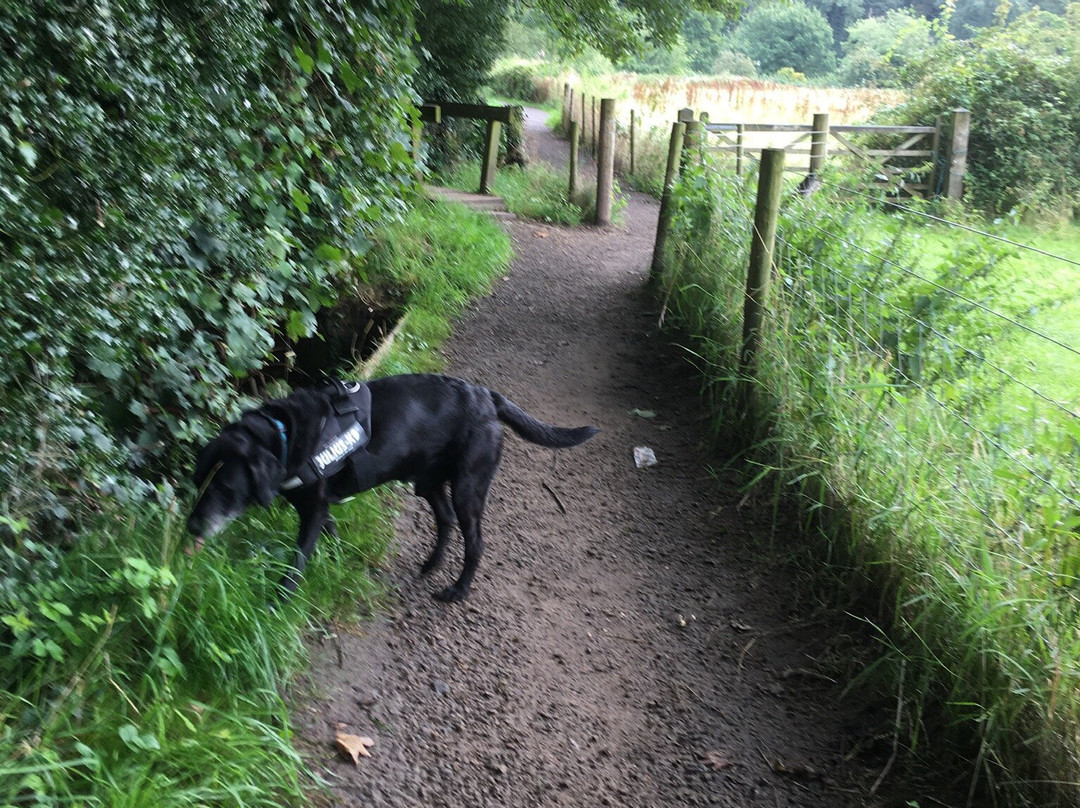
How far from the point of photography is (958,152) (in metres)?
17.0

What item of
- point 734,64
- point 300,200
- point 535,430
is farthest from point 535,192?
point 734,64

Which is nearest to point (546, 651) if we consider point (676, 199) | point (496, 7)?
point (676, 199)

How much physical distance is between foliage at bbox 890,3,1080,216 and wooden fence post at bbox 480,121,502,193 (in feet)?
33.6

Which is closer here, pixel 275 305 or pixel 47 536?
pixel 47 536

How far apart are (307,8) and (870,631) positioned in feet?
14.8

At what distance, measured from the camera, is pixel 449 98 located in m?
16.8

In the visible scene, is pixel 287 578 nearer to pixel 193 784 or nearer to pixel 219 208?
pixel 193 784

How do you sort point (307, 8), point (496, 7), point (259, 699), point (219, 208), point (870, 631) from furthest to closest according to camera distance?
point (496, 7), point (307, 8), point (219, 208), point (870, 631), point (259, 699)

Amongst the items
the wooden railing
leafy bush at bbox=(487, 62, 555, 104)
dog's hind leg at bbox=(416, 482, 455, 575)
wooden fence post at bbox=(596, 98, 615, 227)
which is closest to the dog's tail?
dog's hind leg at bbox=(416, 482, 455, 575)

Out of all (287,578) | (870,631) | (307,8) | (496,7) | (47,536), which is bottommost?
(870,631)

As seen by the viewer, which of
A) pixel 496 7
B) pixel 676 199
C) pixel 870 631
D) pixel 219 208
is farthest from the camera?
pixel 496 7

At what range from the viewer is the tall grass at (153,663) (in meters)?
2.31

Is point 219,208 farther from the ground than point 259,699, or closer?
farther from the ground

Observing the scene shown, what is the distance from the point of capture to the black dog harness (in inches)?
136
